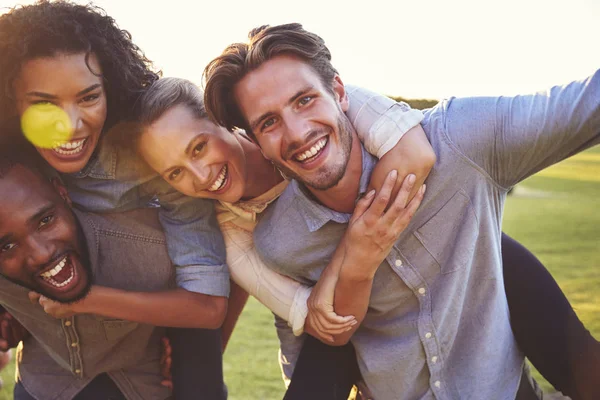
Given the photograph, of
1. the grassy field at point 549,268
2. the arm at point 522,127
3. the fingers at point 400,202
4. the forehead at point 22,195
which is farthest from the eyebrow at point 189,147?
the grassy field at point 549,268

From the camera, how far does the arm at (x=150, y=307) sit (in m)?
2.75

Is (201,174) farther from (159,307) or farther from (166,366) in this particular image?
(166,366)

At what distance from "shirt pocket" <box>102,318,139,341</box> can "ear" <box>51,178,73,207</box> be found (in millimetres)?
644

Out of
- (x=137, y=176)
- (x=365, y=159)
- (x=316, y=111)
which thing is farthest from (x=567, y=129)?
(x=137, y=176)

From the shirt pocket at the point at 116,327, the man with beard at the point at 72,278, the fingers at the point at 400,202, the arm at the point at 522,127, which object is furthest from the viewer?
the shirt pocket at the point at 116,327

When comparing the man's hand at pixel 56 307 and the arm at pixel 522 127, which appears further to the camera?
the man's hand at pixel 56 307

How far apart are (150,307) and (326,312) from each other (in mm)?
826

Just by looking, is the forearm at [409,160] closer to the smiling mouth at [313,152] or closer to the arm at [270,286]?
the smiling mouth at [313,152]

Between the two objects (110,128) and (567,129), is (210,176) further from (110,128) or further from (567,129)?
(567,129)

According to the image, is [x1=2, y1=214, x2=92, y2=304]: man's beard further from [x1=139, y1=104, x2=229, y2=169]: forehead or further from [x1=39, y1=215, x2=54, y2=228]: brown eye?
[x1=139, y1=104, x2=229, y2=169]: forehead

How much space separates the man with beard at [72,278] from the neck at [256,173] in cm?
53

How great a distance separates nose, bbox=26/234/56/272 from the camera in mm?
2656

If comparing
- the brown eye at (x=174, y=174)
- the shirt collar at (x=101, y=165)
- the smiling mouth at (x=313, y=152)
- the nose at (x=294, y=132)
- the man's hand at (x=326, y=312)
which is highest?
the nose at (x=294, y=132)

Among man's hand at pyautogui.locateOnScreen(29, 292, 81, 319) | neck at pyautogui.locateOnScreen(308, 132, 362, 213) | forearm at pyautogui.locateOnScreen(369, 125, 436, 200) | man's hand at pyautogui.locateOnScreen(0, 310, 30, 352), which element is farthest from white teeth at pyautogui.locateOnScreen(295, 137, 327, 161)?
man's hand at pyautogui.locateOnScreen(0, 310, 30, 352)
